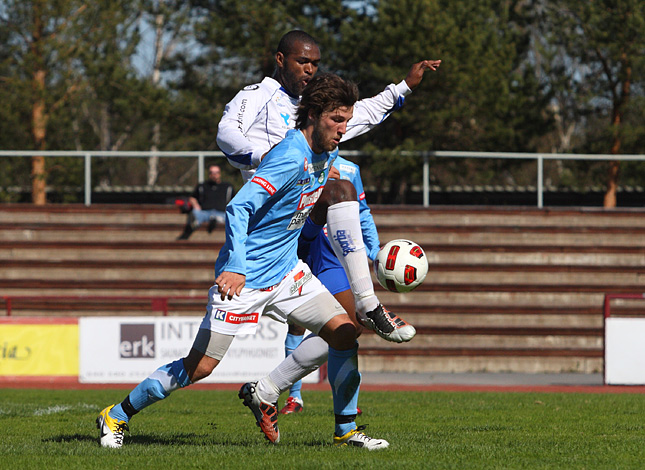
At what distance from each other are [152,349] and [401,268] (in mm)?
8156

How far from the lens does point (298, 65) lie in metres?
6.46

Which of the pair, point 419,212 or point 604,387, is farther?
point 419,212

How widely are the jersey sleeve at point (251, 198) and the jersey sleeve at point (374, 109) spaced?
4.49 ft

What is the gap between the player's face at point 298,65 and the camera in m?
6.43

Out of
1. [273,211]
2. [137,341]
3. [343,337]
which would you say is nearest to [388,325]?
[343,337]

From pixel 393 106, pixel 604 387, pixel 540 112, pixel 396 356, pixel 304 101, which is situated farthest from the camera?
pixel 540 112

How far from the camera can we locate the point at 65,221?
60.0 ft

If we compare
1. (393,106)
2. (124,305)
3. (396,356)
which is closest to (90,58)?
(124,305)

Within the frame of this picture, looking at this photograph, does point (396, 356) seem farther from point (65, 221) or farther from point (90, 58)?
point (90, 58)

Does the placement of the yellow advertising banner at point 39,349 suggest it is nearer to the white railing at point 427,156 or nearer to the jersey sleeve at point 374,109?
the white railing at point 427,156

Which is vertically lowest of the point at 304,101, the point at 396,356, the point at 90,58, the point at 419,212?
the point at 396,356

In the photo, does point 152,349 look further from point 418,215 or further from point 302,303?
point 302,303

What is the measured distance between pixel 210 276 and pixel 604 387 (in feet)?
24.5

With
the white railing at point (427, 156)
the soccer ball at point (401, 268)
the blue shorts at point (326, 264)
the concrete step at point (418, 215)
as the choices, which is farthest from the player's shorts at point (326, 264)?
the white railing at point (427, 156)
